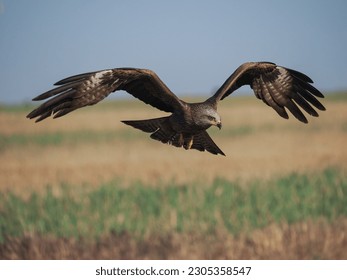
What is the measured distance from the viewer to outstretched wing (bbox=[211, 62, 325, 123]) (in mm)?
3771

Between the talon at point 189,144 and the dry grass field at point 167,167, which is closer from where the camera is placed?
the talon at point 189,144

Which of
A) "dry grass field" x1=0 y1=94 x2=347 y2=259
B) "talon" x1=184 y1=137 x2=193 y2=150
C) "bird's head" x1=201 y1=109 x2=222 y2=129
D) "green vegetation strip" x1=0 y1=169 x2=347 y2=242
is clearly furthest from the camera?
"green vegetation strip" x1=0 y1=169 x2=347 y2=242

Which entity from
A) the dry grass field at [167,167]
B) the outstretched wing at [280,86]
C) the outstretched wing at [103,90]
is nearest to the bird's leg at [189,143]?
the outstretched wing at [103,90]

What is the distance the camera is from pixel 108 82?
3.38m

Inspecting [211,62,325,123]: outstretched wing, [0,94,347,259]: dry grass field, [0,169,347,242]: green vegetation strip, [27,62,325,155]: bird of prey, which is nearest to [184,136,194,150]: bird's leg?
[27,62,325,155]: bird of prey

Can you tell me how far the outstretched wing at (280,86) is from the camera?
3771mm

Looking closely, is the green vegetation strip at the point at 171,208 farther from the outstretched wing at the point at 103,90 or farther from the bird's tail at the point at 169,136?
the bird's tail at the point at 169,136

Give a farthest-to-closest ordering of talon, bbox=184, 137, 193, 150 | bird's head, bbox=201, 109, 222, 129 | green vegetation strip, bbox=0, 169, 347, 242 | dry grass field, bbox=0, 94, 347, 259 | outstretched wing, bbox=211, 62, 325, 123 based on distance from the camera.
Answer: green vegetation strip, bbox=0, 169, 347, 242
dry grass field, bbox=0, 94, 347, 259
outstretched wing, bbox=211, 62, 325, 123
talon, bbox=184, 137, 193, 150
bird's head, bbox=201, 109, 222, 129

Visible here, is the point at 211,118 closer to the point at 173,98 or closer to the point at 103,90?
the point at 173,98

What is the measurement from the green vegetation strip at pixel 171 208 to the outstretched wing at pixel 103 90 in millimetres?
8929

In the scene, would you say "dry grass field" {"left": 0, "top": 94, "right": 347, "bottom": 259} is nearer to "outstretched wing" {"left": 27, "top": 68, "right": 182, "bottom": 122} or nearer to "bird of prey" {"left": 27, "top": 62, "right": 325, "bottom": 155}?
"bird of prey" {"left": 27, "top": 62, "right": 325, "bottom": 155}

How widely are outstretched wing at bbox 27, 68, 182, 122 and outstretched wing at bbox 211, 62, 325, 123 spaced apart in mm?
479

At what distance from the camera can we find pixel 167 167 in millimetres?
16750
